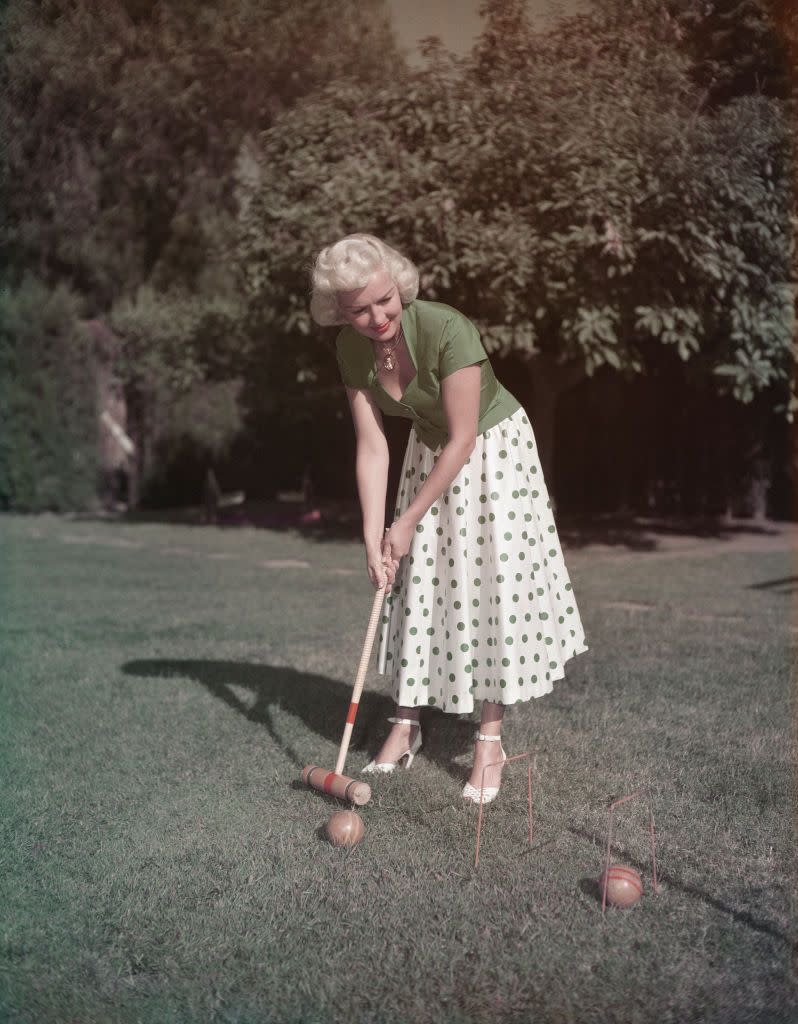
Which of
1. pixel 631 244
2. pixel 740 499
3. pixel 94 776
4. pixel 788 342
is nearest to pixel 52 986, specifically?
pixel 94 776

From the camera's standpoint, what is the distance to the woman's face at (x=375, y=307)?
300cm

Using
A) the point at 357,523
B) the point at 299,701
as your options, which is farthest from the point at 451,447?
the point at 357,523

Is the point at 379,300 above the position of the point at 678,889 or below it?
above

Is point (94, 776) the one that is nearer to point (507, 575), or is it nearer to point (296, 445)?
point (507, 575)

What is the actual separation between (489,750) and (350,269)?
143 cm

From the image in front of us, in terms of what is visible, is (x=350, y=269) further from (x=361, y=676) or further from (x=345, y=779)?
(x=345, y=779)

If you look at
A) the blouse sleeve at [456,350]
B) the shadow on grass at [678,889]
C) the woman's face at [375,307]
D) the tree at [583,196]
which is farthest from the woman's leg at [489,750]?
the tree at [583,196]

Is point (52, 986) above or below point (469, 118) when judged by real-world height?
below

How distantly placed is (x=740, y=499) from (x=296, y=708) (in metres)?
10.4

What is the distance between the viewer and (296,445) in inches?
640

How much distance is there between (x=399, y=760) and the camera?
3631 mm

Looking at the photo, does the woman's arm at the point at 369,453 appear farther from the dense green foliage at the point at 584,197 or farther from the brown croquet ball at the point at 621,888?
the dense green foliage at the point at 584,197

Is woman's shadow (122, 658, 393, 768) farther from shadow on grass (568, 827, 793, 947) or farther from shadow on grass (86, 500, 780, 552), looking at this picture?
shadow on grass (86, 500, 780, 552)

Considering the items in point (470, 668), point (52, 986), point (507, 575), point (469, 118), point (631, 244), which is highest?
point (469, 118)
